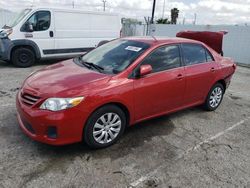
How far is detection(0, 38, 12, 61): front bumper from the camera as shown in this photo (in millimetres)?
8023

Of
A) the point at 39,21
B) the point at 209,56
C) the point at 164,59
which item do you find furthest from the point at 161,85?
the point at 39,21

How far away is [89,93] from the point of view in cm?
310

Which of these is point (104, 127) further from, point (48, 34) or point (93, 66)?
point (48, 34)

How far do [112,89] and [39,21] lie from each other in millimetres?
6268

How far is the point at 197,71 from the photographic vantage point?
444 cm

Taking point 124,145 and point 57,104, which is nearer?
point 57,104

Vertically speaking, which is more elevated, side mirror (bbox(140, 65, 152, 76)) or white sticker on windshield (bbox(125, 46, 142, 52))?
white sticker on windshield (bbox(125, 46, 142, 52))

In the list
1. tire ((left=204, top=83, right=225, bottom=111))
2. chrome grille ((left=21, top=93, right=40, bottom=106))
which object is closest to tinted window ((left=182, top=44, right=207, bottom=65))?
tire ((left=204, top=83, right=225, bottom=111))

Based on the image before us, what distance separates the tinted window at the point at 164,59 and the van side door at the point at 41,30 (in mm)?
5770

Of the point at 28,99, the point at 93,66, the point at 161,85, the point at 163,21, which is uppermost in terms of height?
the point at 163,21

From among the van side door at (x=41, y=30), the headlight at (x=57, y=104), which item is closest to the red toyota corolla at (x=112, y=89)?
the headlight at (x=57, y=104)

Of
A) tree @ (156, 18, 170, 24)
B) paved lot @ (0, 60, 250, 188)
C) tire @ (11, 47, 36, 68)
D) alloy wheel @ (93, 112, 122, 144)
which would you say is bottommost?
paved lot @ (0, 60, 250, 188)

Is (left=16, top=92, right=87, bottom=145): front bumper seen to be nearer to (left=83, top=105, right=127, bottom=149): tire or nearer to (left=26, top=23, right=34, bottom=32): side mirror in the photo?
(left=83, top=105, right=127, bottom=149): tire

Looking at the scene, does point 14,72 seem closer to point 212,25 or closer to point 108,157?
point 108,157
